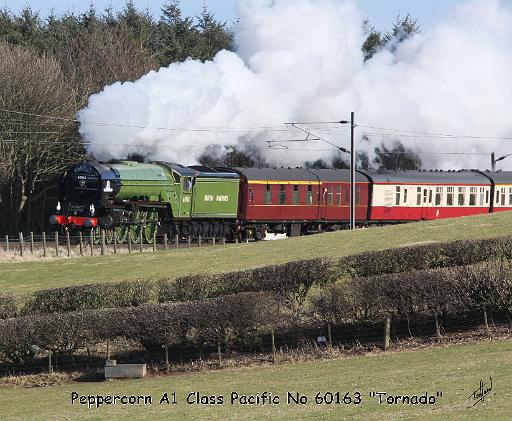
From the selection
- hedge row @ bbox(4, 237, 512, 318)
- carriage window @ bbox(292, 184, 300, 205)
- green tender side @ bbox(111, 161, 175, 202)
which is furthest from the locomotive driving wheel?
hedge row @ bbox(4, 237, 512, 318)

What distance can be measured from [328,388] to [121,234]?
3555 centimetres

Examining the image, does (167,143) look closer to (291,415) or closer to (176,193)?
(176,193)

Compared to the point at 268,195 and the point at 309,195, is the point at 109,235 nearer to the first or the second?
the point at 268,195

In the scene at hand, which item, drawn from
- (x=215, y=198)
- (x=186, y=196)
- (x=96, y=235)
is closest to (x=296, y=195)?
(x=215, y=198)

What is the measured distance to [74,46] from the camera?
94625 mm

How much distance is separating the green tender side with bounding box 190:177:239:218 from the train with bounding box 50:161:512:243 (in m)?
0.05

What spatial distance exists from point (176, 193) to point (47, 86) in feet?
57.2

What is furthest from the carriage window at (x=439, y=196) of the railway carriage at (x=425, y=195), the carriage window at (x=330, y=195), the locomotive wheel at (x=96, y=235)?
the locomotive wheel at (x=96, y=235)

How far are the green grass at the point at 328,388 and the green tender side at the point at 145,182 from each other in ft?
Answer: 95.3

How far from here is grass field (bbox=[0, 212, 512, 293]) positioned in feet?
131

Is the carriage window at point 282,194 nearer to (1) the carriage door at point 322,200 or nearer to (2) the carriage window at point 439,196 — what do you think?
(1) the carriage door at point 322,200

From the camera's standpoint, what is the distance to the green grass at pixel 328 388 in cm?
1959

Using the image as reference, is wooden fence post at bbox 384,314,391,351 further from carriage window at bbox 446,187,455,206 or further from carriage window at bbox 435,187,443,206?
carriage window at bbox 446,187,455,206
